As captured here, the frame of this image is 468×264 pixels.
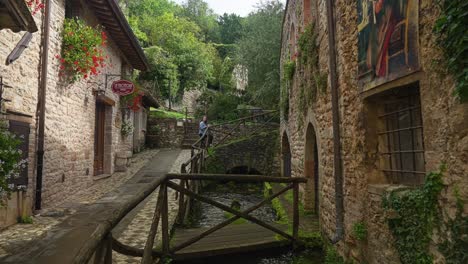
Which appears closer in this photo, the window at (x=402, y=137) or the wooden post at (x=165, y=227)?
the window at (x=402, y=137)

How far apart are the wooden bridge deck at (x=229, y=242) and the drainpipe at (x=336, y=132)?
96cm

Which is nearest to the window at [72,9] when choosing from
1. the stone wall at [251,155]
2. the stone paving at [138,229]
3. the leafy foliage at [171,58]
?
the stone paving at [138,229]

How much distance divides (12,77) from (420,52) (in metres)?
5.33

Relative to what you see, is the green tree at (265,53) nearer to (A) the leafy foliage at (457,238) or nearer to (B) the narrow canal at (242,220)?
(B) the narrow canal at (242,220)

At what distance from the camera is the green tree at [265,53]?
15.7 meters

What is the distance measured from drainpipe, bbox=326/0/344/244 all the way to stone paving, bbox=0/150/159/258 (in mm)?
3989

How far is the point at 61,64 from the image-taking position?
6.38 meters

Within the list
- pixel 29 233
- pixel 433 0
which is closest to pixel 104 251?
pixel 433 0

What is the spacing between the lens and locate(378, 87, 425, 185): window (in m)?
2.87

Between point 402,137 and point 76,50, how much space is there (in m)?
6.48

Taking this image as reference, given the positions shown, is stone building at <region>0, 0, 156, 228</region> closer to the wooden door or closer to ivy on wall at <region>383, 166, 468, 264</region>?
the wooden door

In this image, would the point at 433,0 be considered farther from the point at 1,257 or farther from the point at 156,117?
the point at 156,117

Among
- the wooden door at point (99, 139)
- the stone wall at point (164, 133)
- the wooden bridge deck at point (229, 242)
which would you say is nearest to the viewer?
the wooden bridge deck at point (229, 242)

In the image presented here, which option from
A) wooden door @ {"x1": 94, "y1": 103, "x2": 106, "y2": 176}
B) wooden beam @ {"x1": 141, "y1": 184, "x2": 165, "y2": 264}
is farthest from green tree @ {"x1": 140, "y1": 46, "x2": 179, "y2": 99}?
wooden beam @ {"x1": 141, "y1": 184, "x2": 165, "y2": 264}
